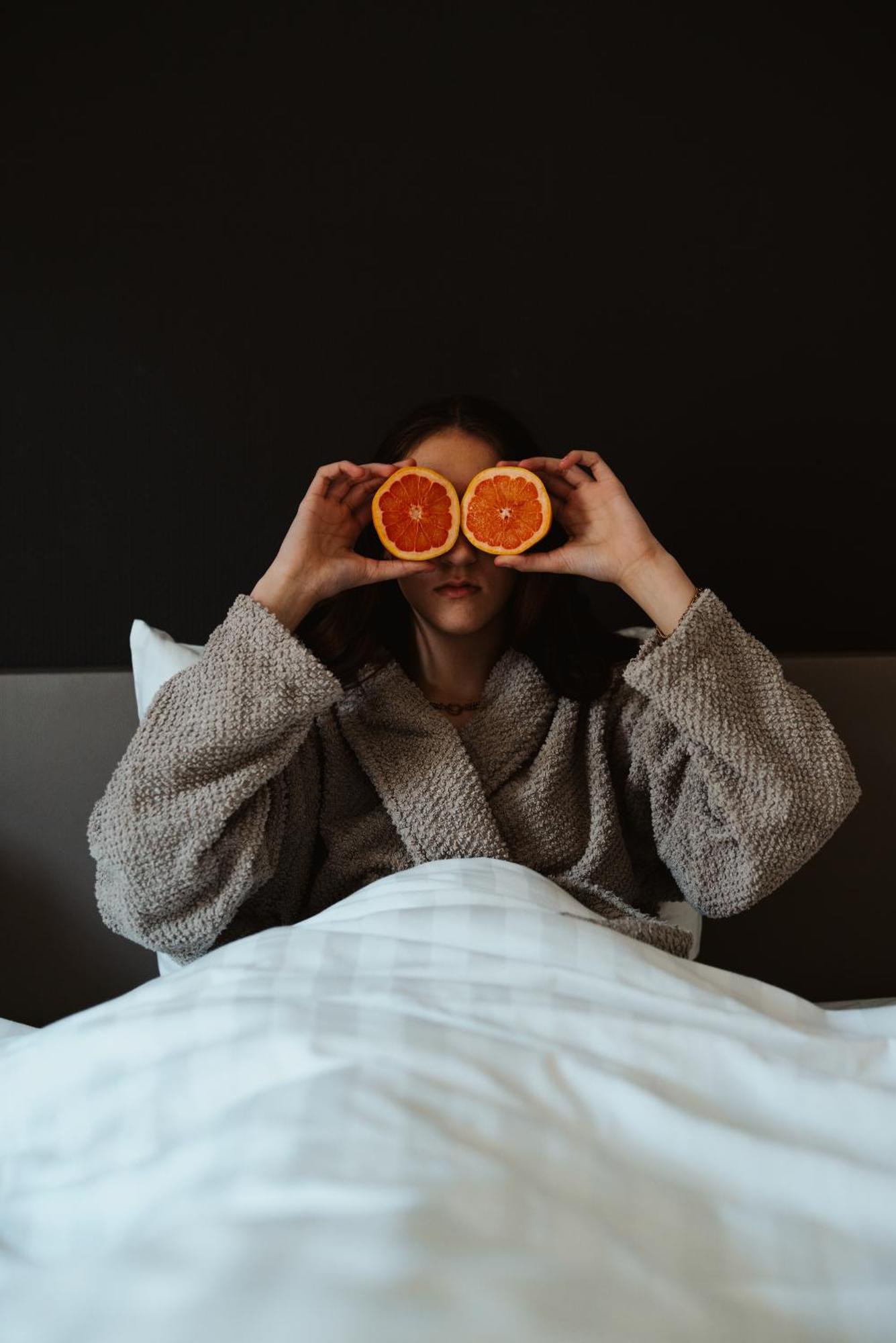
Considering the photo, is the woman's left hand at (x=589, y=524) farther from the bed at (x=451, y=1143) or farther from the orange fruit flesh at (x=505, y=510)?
the bed at (x=451, y=1143)

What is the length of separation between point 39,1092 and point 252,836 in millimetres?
482

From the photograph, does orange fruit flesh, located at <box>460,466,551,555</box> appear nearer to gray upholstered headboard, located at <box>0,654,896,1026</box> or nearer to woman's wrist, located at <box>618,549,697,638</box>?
woman's wrist, located at <box>618,549,697,638</box>

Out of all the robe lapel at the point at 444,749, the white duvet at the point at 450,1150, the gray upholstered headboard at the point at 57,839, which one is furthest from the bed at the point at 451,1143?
the gray upholstered headboard at the point at 57,839

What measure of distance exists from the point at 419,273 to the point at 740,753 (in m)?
1.11

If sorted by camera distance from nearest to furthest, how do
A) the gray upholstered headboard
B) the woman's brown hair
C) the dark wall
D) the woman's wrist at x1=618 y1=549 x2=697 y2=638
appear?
the woman's wrist at x1=618 y1=549 x2=697 y2=638, the woman's brown hair, the gray upholstered headboard, the dark wall

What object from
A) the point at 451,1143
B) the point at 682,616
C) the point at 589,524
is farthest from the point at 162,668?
the point at 451,1143

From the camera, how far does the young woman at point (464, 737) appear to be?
1397mm

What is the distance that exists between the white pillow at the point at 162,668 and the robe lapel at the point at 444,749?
0.24 m

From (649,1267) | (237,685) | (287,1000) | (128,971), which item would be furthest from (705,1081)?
(128,971)

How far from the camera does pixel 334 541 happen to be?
1580 millimetres

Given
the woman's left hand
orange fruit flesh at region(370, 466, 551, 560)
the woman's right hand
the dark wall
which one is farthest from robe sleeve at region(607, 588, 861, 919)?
the dark wall

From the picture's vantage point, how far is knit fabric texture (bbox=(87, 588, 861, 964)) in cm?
139

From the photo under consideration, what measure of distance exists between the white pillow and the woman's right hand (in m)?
0.26

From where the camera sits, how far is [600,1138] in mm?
910
